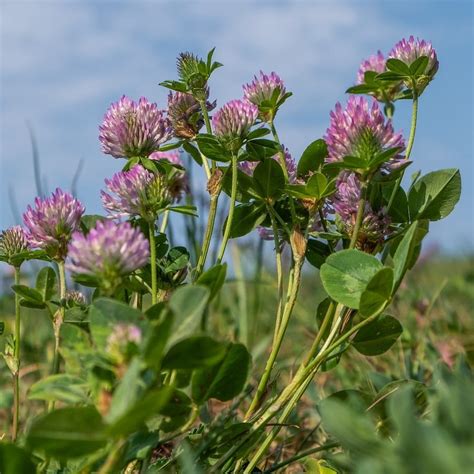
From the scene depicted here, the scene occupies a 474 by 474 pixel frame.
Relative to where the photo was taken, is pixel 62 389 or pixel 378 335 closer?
pixel 62 389

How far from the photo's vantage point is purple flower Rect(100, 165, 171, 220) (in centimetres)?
112

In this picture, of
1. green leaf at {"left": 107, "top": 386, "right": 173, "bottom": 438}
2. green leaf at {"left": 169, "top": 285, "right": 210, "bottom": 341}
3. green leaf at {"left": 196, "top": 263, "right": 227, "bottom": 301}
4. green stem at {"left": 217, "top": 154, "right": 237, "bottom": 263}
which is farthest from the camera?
green stem at {"left": 217, "top": 154, "right": 237, "bottom": 263}

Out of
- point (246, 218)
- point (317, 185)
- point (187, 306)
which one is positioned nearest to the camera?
point (187, 306)

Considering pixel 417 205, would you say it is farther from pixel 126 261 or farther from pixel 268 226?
pixel 126 261

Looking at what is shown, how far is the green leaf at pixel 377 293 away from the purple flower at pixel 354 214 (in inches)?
6.6

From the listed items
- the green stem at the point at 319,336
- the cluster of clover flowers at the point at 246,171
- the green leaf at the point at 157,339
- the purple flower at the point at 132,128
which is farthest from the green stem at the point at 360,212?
the green leaf at the point at 157,339

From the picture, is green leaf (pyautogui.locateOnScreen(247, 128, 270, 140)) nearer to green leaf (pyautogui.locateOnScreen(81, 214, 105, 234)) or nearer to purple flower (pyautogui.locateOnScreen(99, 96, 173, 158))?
purple flower (pyautogui.locateOnScreen(99, 96, 173, 158))

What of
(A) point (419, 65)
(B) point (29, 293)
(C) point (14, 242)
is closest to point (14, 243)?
(C) point (14, 242)

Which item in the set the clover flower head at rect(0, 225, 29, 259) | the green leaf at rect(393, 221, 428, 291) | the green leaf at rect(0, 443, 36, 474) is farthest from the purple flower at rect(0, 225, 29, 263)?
the green leaf at rect(393, 221, 428, 291)

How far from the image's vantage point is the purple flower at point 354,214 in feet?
3.91

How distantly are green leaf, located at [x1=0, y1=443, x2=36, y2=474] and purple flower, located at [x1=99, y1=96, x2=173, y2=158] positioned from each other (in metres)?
0.53

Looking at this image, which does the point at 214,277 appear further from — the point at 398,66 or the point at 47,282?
the point at 398,66

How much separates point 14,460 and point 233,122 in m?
0.58

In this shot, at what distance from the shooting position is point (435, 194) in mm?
1267
